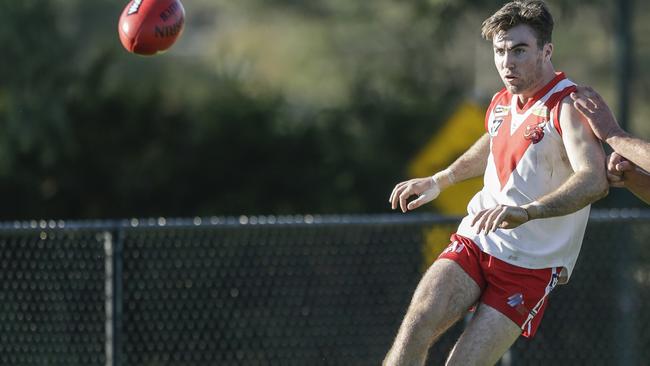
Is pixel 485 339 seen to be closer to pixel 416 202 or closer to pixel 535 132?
pixel 416 202

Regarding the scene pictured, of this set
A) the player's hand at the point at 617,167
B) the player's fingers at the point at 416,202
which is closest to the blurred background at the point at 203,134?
the player's fingers at the point at 416,202

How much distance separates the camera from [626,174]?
4973 mm

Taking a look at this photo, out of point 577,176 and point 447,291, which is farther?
point 447,291

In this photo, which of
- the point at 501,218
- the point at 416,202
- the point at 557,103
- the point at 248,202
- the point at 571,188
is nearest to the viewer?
the point at 501,218

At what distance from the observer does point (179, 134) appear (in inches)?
442

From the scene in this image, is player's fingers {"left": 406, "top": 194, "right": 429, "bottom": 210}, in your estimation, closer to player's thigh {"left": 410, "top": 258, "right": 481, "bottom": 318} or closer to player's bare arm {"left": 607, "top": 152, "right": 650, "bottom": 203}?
player's thigh {"left": 410, "top": 258, "right": 481, "bottom": 318}

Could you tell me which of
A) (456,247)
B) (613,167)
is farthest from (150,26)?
(613,167)

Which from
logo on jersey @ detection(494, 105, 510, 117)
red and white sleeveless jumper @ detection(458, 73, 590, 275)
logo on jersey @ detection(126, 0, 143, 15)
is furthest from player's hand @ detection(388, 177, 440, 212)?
logo on jersey @ detection(126, 0, 143, 15)

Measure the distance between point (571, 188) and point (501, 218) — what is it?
15.6 inches

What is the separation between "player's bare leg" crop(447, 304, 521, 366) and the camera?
16.8 ft

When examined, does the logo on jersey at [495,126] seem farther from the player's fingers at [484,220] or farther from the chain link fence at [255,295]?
the chain link fence at [255,295]

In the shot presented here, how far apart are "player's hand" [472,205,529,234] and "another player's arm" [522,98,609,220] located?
6 centimetres

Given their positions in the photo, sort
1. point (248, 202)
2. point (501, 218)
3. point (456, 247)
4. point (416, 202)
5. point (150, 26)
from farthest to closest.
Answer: point (248, 202) → point (150, 26) → point (416, 202) → point (456, 247) → point (501, 218)

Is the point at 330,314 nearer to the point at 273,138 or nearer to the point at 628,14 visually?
the point at 273,138
